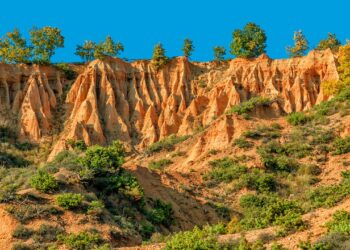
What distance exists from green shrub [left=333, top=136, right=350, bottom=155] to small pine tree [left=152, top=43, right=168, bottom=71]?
93.9ft

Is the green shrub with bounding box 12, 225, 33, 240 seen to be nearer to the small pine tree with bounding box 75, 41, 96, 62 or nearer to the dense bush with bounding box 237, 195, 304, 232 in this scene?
the dense bush with bounding box 237, 195, 304, 232

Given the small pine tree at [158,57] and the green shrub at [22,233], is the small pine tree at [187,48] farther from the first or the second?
the green shrub at [22,233]

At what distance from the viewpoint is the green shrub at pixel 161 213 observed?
34.2 meters

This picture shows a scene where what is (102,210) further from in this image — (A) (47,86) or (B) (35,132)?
(A) (47,86)

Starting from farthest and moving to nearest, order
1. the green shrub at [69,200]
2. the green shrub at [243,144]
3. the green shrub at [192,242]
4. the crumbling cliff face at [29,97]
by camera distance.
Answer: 1. the crumbling cliff face at [29,97]
2. the green shrub at [243,144]
3. the green shrub at [69,200]
4. the green shrub at [192,242]

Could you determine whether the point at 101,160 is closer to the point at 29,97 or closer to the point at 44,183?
the point at 44,183

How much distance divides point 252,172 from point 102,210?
15.1 meters

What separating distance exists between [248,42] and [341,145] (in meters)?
28.9

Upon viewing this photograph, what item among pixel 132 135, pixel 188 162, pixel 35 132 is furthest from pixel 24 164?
pixel 188 162

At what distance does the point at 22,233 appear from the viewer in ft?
88.4

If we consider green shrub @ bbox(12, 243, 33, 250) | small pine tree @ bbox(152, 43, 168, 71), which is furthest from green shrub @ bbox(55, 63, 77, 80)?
green shrub @ bbox(12, 243, 33, 250)

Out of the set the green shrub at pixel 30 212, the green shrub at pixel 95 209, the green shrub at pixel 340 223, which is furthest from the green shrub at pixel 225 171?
the green shrub at pixel 340 223

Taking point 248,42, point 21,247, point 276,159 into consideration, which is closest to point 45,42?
point 248,42

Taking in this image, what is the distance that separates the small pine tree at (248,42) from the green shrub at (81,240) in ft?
151
